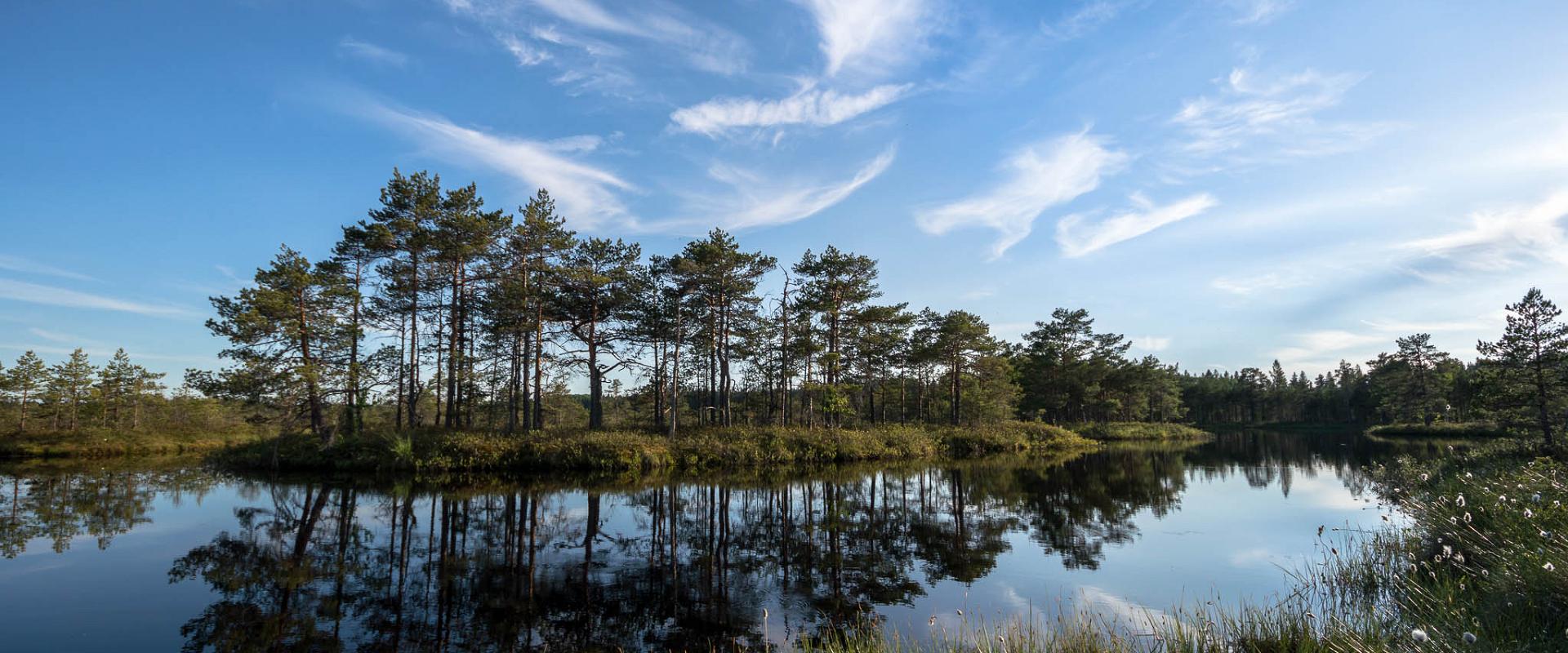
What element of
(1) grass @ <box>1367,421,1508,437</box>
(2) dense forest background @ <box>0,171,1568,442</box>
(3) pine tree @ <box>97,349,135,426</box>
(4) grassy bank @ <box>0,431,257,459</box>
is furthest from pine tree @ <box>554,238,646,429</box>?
(1) grass @ <box>1367,421,1508,437</box>

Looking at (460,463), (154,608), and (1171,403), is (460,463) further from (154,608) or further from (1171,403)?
(1171,403)

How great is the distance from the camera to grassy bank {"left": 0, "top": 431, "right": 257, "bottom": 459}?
98.2ft

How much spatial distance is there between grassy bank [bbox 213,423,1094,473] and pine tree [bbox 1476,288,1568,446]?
22447 millimetres

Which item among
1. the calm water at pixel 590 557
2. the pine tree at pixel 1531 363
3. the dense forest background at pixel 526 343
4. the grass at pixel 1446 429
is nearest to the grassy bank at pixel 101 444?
the dense forest background at pixel 526 343

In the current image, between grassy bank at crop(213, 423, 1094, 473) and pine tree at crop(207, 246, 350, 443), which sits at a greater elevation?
pine tree at crop(207, 246, 350, 443)

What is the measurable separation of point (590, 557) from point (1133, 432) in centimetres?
5830

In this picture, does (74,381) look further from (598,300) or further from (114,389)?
(598,300)

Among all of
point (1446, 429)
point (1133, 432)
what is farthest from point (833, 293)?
point (1446, 429)

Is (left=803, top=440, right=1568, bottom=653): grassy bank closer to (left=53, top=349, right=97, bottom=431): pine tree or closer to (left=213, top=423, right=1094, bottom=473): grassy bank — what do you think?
(left=213, top=423, right=1094, bottom=473): grassy bank

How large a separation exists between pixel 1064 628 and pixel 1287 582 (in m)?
6.55

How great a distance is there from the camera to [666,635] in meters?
7.16

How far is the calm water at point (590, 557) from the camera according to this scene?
754 centimetres

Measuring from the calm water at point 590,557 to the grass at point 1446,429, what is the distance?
46097mm

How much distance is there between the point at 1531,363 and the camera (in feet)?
82.5
